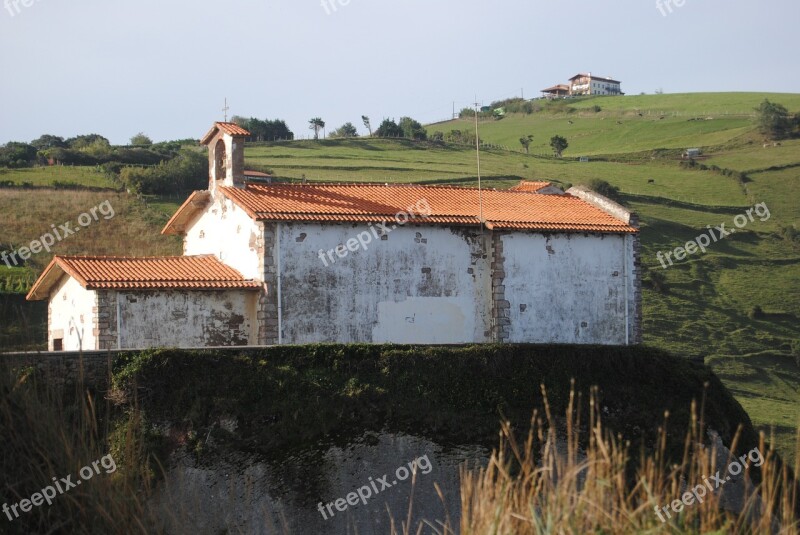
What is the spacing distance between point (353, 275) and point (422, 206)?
3596mm

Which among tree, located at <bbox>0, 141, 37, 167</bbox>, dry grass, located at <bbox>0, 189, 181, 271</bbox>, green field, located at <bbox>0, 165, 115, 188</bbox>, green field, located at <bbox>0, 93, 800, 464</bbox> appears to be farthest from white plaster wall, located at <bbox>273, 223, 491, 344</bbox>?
tree, located at <bbox>0, 141, 37, 167</bbox>

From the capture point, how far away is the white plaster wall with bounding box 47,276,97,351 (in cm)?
2748

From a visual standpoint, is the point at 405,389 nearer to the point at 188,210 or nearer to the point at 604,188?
the point at 188,210

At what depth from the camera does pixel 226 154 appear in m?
31.5

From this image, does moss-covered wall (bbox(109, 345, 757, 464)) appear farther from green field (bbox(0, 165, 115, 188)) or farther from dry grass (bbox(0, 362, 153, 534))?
green field (bbox(0, 165, 115, 188))

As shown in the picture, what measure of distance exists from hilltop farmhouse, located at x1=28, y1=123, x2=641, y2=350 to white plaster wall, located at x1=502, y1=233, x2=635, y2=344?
4 centimetres

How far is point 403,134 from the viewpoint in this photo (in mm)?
98812

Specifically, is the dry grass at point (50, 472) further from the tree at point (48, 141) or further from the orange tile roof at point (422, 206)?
the tree at point (48, 141)

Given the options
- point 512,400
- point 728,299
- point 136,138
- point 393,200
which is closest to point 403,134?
point 136,138

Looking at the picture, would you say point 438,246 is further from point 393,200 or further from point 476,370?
point 476,370

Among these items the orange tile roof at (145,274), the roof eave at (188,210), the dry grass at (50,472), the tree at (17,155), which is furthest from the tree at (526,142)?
the dry grass at (50,472)

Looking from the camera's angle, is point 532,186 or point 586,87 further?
point 586,87

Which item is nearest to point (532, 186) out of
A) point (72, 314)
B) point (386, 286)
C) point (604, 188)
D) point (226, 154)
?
point (386, 286)

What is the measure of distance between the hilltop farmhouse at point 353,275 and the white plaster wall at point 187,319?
0.03 metres
